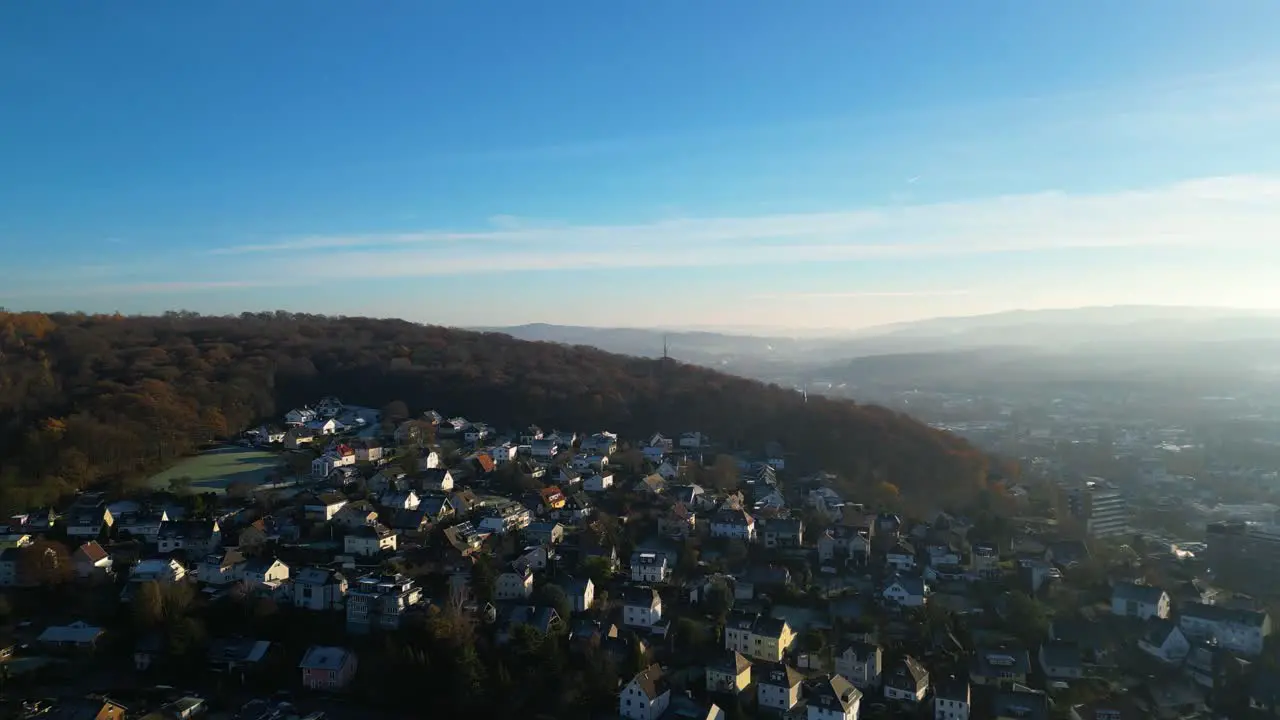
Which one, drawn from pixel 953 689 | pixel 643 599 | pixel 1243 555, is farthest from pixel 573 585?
pixel 1243 555

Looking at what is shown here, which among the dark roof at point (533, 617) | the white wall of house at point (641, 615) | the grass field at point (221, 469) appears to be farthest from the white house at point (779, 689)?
the grass field at point (221, 469)

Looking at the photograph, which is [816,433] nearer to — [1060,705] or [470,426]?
[470,426]

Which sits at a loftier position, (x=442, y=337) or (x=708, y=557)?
(x=442, y=337)

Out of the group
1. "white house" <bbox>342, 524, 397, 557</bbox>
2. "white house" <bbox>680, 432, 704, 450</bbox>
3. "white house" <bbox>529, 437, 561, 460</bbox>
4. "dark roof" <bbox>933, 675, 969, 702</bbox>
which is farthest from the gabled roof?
"white house" <bbox>680, 432, 704, 450</bbox>

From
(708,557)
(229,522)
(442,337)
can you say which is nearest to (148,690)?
(229,522)

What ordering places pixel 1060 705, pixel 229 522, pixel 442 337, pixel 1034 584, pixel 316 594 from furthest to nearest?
pixel 442 337 < pixel 229 522 < pixel 1034 584 < pixel 316 594 < pixel 1060 705

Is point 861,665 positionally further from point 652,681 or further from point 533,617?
point 533,617

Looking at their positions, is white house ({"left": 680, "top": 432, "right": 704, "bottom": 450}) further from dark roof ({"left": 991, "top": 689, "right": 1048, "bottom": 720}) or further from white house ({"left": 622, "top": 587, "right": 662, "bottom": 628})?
dark roof ({"left": 991, "top": 689, "right": 1048, "bottom": 720})
